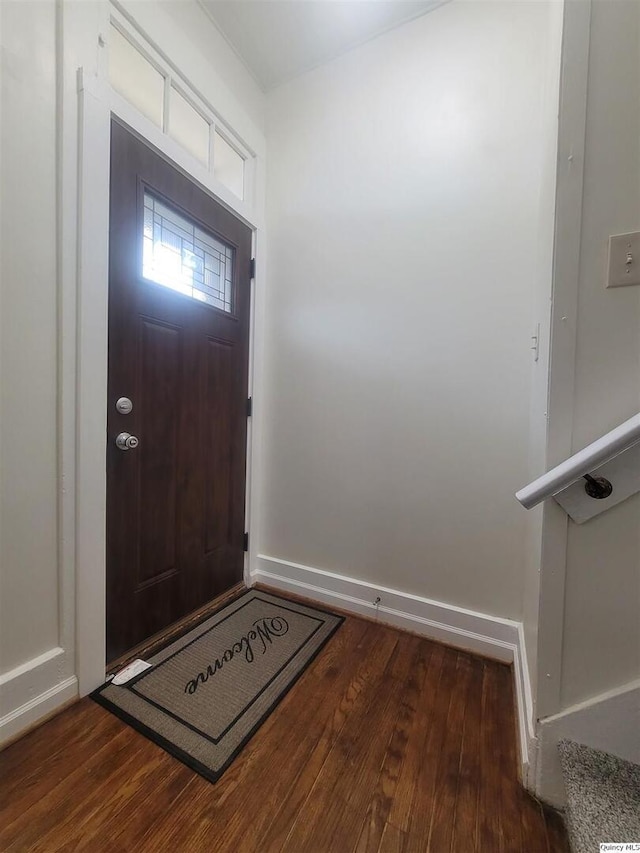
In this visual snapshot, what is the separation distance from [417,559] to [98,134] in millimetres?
2185

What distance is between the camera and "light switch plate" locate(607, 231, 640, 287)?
78 cm

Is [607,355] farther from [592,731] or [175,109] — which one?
[175,109]

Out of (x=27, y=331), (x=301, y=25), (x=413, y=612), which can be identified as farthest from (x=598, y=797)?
(x=301, y=25)

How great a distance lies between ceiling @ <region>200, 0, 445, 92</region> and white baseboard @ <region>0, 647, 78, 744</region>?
2.89 metres

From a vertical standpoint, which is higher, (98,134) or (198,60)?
(198,60)

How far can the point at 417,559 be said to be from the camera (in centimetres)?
165

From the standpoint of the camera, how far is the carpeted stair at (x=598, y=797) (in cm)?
69

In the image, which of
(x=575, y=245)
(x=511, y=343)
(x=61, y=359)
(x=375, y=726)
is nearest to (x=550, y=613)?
(x=375, y=726)

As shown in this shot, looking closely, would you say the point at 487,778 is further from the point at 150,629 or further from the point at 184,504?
the point at 184,504

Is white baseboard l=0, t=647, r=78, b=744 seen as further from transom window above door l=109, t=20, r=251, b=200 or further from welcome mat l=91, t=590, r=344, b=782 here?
transom window above door l=109, t=20, r=251, b=200

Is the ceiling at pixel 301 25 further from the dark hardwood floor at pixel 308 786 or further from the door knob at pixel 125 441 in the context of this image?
the dark hardwood floor at pixel 308 786

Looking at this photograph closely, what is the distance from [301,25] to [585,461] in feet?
7.89

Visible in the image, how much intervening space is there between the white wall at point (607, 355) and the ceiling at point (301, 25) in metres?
1.38

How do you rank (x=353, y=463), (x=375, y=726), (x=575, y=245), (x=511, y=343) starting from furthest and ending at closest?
(x=353, y=463)
(x=511, y=343)
(x=375, y=726)
(x=575, y=245)
